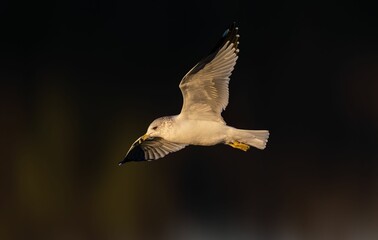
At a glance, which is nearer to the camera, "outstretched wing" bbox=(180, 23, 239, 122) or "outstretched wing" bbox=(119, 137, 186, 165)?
"outstretched wing" bbox=(180, 23, 239, 122)

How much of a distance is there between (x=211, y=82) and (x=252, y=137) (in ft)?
1.25

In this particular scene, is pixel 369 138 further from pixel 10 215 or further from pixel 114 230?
pixel 10 215

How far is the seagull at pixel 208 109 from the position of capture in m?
4.16

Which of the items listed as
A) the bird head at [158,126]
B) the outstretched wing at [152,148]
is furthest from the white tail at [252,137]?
the outstretched wing at [152,148]

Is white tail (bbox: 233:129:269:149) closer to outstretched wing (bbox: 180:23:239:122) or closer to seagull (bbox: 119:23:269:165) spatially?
seagull (bbox: 119:23:269:165)

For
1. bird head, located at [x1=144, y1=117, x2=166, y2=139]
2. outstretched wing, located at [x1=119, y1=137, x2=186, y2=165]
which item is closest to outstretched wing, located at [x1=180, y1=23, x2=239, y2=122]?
bird head, located at [x1=144, y1=117, x2=166, y2=139]

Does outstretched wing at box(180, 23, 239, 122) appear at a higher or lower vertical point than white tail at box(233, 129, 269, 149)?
higher

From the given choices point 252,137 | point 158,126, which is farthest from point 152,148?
point 252,137

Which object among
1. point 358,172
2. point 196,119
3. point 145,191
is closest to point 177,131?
point 196,119

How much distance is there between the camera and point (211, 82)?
4203 mm

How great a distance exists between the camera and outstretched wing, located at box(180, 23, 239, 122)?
4.14m

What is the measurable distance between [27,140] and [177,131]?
2923mm

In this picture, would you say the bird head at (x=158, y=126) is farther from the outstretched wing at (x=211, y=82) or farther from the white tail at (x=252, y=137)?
the white tail at (x=252, y=137)

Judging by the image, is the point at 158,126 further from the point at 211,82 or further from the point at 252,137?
the point at 252,137
